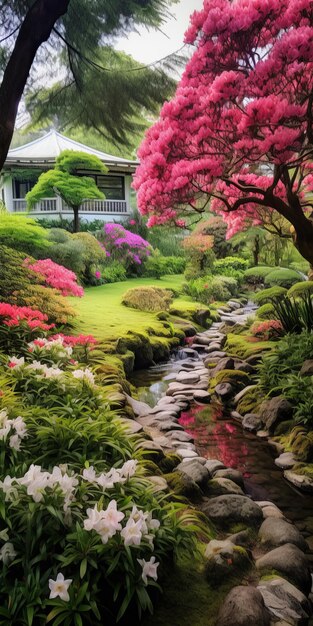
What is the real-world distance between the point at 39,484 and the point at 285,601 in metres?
1.45

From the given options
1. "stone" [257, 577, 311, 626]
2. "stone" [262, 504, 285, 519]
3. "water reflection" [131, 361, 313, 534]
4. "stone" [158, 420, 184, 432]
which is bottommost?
"water reflection" [131, 361, 313, 534]

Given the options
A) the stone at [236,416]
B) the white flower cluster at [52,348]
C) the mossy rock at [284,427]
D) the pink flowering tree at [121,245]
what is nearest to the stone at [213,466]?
the mossy rock at [284,427]

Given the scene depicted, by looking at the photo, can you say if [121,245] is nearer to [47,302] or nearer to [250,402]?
[47,302]

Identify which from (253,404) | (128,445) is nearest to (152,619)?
(128,445)

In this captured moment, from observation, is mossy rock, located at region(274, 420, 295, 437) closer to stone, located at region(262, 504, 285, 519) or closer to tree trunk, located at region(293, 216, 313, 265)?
stone, located at region(262, 504, 285, 519)

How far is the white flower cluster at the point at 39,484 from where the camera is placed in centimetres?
218

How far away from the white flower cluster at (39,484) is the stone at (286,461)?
283cm

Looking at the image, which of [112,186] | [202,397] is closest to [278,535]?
[202,397]

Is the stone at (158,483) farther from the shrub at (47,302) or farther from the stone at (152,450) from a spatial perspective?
the shrub at (47,302)

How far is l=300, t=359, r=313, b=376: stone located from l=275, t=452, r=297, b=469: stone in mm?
1168

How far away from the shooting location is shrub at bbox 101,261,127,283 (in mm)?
14650

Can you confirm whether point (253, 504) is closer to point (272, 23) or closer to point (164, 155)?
point (164, 155)

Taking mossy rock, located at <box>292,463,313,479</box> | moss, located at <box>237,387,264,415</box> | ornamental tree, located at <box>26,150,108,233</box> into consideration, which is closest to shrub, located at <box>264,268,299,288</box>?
moss, located at <box>237,387,264,415</box>

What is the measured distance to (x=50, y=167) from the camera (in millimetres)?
18250
